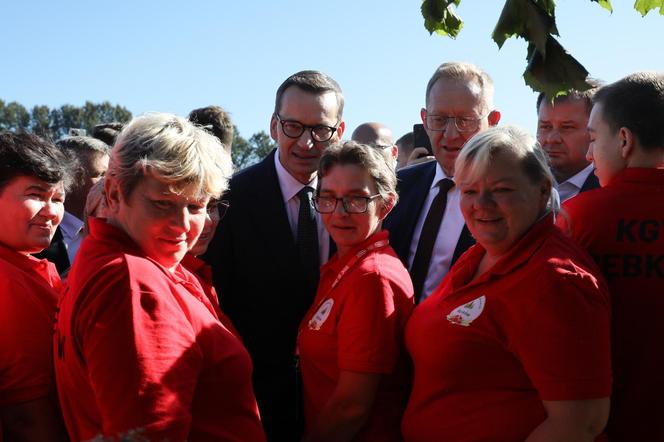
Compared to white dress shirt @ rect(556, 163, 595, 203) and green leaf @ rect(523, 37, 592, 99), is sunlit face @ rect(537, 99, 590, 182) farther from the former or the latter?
green leaf @ rect(523, 37, 592, 99)

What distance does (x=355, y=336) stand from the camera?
3.19 m

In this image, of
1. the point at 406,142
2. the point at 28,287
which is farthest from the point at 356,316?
the point at 406,142

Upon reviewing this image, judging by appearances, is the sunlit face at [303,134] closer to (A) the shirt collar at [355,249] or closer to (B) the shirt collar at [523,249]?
(A) the shirt collar at [355,249]

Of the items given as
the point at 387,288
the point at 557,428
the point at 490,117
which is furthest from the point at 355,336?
the point at 490,117

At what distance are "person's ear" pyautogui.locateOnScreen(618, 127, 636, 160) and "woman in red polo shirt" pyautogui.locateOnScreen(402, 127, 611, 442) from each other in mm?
365

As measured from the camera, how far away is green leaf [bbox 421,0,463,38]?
2998 millimetres

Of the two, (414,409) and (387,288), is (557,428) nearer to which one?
(414,409)

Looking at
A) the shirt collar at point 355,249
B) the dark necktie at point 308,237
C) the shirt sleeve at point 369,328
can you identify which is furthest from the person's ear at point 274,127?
the shirt sleeve at point 369,328

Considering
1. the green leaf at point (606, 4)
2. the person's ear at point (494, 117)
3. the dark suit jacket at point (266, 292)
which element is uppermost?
the green leaf at point (606, 4)

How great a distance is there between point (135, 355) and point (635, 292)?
1.93 metres

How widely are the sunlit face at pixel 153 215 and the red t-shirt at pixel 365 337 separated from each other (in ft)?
3.06

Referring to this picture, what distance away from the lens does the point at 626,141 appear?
3166 mm

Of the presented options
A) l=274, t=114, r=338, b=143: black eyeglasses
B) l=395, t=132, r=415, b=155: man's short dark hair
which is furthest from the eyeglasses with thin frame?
l=395, t=132, r=415, b=155: man's short dark hair

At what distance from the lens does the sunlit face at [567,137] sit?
199 inches
